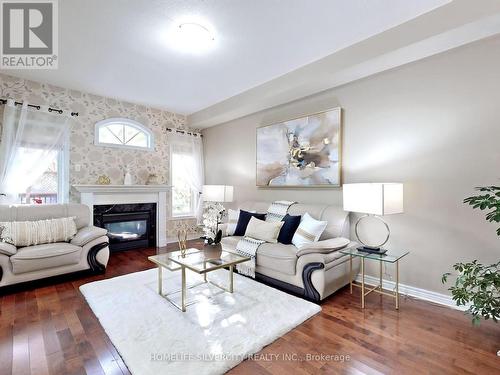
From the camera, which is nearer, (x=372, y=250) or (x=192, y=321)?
(x=192, y=321)

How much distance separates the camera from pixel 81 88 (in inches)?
164

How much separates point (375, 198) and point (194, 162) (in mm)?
4102

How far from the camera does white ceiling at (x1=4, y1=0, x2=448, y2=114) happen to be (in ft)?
7.41

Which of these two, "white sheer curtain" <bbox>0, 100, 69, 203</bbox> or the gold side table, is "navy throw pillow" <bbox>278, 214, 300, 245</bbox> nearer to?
the gold side table

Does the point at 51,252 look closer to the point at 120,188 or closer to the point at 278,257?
the point at 120,188

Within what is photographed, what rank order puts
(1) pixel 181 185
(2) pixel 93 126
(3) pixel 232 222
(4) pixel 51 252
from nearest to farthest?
(4) pixel 51 252 < (3) pixel 232 222 < (2) pixel 93 126 < (1) pixel 181 185

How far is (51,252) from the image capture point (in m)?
3.03

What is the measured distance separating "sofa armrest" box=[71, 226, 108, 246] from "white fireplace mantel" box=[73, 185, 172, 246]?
2.32 ft

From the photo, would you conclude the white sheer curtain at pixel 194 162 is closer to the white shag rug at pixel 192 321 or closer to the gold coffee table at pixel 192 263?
the white shag rug at pixel 192 321

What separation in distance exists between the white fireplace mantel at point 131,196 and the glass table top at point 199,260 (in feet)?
7.38

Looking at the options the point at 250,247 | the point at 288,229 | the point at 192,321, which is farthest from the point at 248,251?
the point at 192,321

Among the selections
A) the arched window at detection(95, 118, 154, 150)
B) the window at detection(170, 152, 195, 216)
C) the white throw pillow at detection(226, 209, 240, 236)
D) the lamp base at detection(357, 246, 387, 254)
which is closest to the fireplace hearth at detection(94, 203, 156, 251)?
the window at detection(170, 152, 195, 216)

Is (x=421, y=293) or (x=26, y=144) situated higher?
(x=26, y=144)

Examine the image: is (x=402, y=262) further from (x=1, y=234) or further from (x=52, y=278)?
(x=1, y=234)
